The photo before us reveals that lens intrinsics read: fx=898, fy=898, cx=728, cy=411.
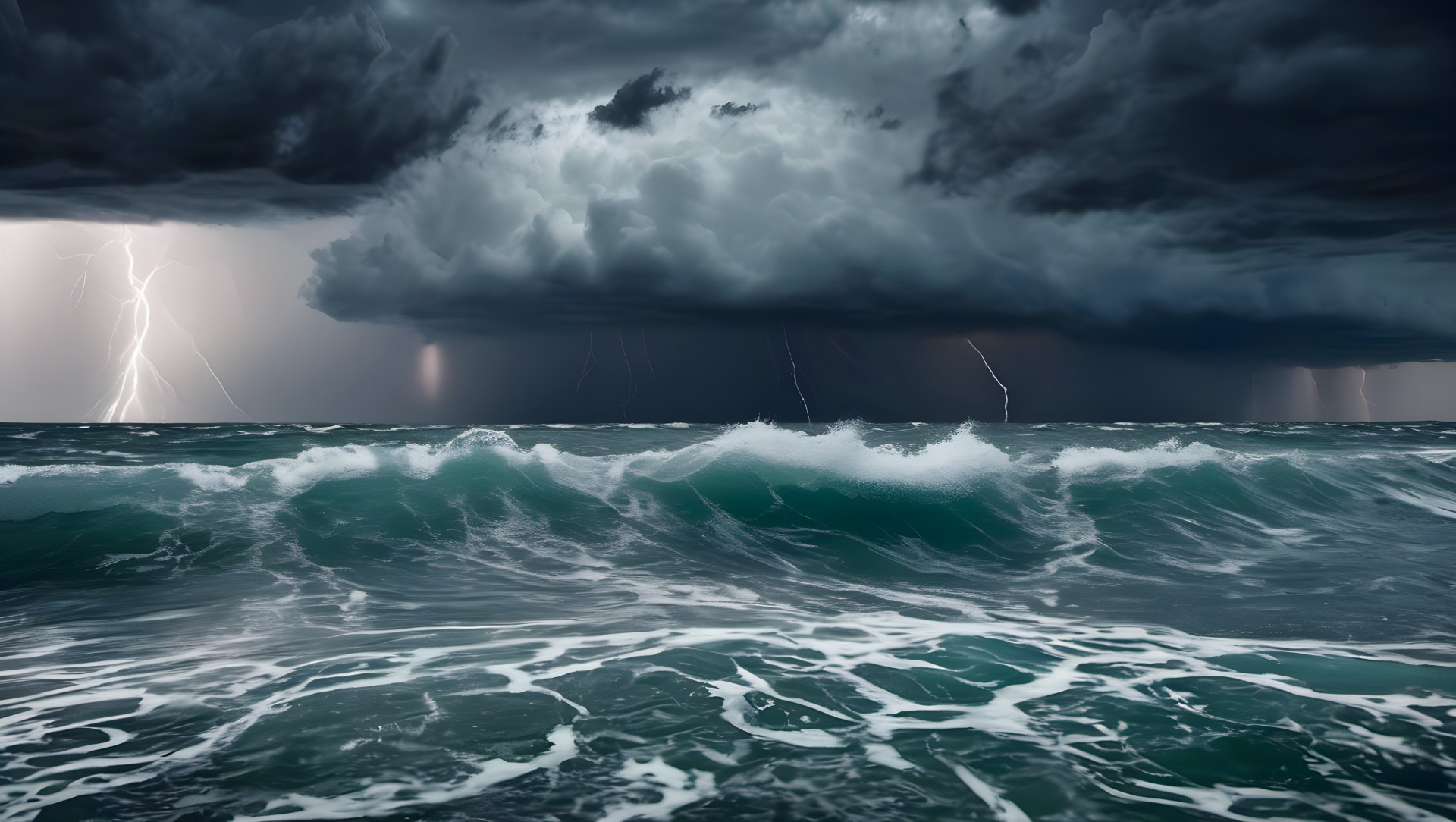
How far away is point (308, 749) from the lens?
5738mm

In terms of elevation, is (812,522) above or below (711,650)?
below

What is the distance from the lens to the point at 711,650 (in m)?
8.50

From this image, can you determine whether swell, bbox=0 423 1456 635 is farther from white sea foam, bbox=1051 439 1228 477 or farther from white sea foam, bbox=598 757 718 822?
white sea foam, bbox=598 757 718 822

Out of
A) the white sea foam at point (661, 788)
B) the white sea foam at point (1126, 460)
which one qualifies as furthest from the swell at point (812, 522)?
the white sea foam at point (661, 788)

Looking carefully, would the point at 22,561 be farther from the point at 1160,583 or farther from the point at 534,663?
the point at 1160,583

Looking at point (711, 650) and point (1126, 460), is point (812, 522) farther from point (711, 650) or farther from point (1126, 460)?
point (1126, 460)

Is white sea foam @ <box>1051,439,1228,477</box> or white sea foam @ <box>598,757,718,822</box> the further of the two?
white sea foam @ <box>1051,439,1228,477</box>

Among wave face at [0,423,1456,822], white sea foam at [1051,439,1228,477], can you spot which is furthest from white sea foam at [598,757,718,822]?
white sea foam at [1051,439,1228,477]

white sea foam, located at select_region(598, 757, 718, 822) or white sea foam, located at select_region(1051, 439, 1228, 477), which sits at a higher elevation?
white sea foam, located at select_region(1051, 439, 1228, 477)

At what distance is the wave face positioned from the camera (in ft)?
17.1

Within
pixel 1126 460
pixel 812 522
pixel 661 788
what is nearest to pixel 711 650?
pixel 661 788

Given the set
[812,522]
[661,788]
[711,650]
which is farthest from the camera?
[812,522]

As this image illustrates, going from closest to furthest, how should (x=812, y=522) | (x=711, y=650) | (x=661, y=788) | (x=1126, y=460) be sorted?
1. (x=661, y=788)
2. (x=711, y=650)
3. (x=812, y=522)
4. (x=1126, y=460)

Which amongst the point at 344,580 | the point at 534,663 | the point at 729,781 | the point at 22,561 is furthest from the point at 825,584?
the point at 22,561
